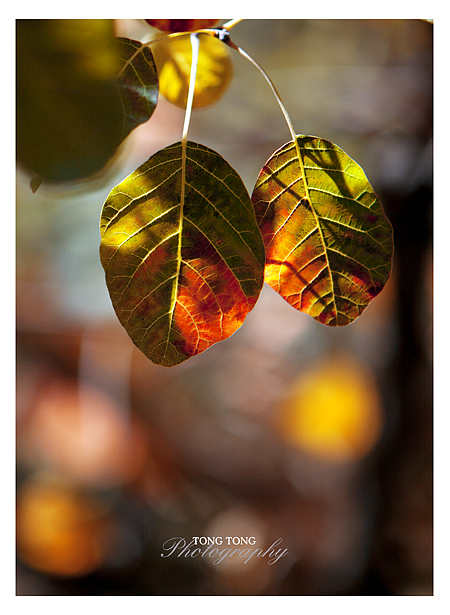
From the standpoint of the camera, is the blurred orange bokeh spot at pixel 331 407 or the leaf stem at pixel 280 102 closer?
the leaf stem at pixel 280 102

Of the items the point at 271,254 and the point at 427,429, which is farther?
the point at 427,429

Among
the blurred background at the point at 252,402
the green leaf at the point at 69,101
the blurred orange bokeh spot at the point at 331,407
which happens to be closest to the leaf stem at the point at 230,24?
the blurred background at the point at 252,402

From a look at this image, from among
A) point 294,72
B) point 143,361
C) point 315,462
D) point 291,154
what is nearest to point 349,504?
point 315,462

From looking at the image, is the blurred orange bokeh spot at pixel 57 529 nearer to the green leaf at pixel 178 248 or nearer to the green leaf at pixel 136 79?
the green leaf at pixel 178 248

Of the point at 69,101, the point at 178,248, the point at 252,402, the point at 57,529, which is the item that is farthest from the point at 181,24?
the point at 57,529

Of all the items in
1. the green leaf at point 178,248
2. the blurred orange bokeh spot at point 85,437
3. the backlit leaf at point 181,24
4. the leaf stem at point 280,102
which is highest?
the backlit leaf at point 181,24
